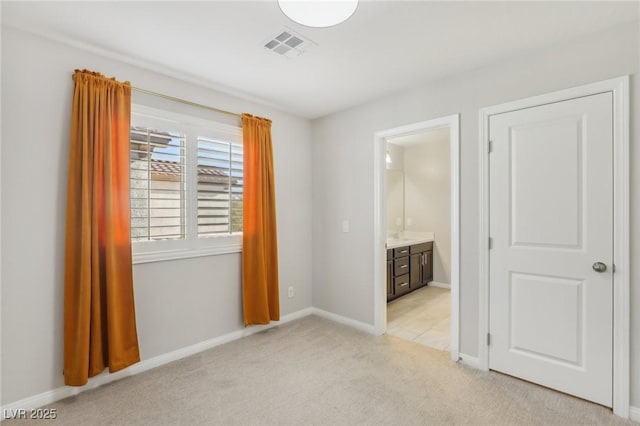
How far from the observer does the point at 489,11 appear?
192 centimetres

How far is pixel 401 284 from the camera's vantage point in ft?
15.5

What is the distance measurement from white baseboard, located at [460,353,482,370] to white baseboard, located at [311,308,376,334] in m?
0.95

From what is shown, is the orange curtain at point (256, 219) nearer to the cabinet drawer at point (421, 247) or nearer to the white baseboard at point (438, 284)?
the cabinet drawer at point (421, 247)

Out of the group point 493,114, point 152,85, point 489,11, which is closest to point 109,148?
point 152,85

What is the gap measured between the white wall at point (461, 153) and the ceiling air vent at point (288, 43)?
1.07 m

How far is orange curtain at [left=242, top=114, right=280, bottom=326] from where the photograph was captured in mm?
3279

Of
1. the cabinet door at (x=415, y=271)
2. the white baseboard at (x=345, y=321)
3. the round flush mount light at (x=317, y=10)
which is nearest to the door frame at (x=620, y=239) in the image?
the round flush mount light at (x=317, y=10)

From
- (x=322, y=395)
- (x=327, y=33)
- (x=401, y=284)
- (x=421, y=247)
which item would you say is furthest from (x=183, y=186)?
(x=421, y=247)

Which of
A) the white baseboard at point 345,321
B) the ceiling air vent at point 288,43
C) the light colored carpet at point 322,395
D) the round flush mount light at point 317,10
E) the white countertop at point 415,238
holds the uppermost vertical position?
the ceiling air vent at point 288,43

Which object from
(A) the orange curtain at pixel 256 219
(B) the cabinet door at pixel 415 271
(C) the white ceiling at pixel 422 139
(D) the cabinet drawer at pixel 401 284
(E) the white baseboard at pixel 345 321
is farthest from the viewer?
(C) the white ceiling at pixel 422 139

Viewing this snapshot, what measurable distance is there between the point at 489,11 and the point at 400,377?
268cm

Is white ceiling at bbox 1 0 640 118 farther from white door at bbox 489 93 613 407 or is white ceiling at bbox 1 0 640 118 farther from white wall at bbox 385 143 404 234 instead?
white wall at bbox 385 143 404 234

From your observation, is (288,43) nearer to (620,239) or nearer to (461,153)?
(461,153)

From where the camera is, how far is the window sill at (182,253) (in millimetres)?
2645
